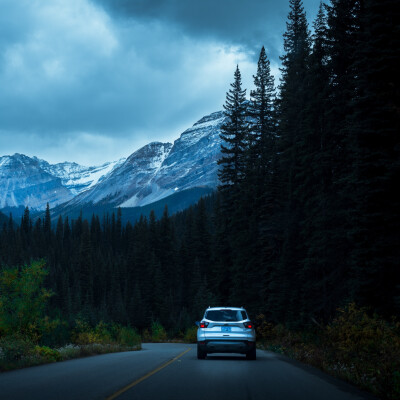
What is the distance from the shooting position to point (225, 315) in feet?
61.0

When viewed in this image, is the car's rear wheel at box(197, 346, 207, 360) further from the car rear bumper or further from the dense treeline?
the dense treeline

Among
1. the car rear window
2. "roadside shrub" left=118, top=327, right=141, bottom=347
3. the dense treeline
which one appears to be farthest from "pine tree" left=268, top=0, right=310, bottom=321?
the car rear window

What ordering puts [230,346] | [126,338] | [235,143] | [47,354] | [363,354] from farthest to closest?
A: 1. [235,143]
2. [126,338]
3. [230,346]
4. [47,354]
5. [363,354]

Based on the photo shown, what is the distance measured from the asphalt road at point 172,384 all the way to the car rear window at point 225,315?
3.52 m

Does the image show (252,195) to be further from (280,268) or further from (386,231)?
(386,231)

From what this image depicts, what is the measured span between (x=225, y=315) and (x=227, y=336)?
0.85 m

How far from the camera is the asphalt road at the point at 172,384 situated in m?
9.45

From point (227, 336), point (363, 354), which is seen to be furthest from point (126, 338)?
point (363, 354)

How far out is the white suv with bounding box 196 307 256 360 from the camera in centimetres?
1794

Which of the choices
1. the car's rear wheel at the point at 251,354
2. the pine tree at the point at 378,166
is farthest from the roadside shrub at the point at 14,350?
the pine tree at the point at 378,166

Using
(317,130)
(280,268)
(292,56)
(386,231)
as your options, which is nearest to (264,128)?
(292,56)

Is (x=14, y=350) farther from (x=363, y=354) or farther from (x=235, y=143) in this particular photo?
(x=235, y=143)

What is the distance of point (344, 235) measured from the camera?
2409 centimetres

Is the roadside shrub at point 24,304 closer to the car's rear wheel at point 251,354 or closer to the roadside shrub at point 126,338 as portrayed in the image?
the car's rear wheel at point 251,354
